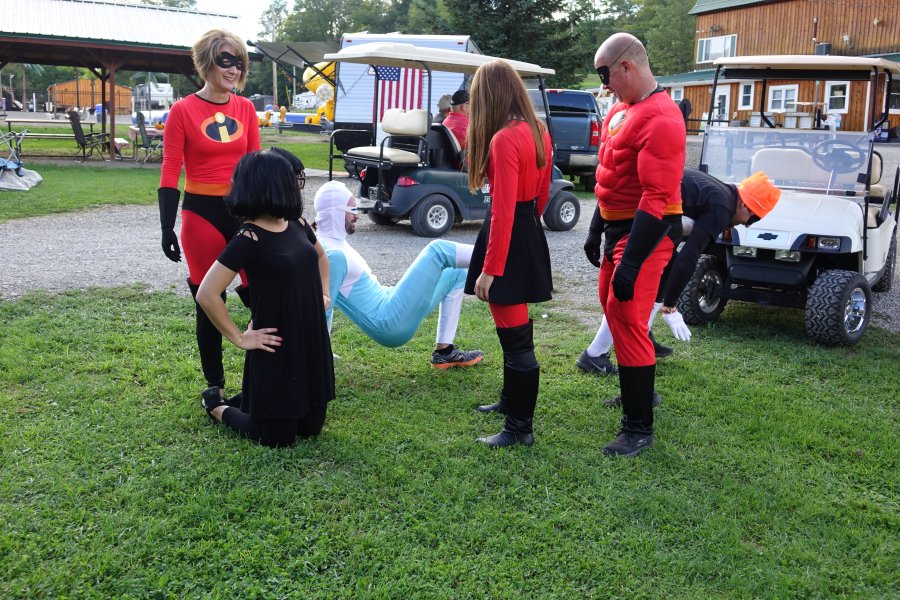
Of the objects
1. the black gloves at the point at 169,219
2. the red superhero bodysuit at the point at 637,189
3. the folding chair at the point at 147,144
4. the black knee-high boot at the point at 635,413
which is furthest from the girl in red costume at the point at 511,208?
the folding chair at the point at 147,144

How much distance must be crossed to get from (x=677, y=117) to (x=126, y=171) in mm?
17275

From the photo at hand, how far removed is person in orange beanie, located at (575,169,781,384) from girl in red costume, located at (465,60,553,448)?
1463 millimetres

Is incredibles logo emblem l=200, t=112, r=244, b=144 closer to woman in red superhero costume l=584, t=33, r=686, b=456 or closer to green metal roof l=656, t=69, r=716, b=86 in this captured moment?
woman in red superhero costume l=584, t=33, r=686, b=456

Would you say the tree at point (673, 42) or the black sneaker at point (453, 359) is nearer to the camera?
the black sneaker at point (453, 359)

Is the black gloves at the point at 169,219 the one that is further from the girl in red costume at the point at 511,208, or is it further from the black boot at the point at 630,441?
the black boot at the point at 630,441

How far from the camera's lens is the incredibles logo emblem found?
4.28 m

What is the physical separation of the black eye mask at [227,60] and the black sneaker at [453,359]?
2217 mm

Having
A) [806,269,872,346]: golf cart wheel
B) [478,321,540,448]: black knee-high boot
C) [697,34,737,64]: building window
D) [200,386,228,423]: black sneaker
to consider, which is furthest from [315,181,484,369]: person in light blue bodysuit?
[697,34,737,64]: building window

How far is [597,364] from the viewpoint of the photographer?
5426mm

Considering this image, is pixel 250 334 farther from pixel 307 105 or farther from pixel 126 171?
pixel 307 105

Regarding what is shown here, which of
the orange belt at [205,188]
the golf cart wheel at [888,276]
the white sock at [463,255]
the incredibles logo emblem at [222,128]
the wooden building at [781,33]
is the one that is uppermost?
the wooden building at [781,33]

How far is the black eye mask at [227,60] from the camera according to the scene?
4.26 meters

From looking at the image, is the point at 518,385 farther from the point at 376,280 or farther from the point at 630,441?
the point at 376,280

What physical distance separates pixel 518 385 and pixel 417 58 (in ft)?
25.7
